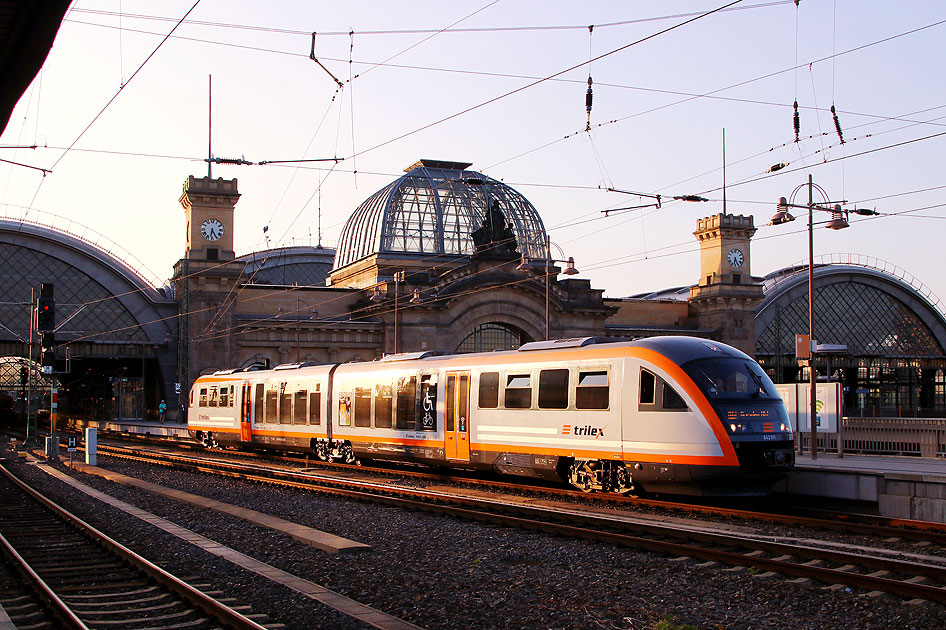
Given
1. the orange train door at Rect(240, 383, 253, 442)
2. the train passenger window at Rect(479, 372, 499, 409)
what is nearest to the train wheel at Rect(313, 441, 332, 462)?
the orange train door at Rect(240, 383, 253, 442)

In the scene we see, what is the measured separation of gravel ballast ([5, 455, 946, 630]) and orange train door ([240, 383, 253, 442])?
19756 mm

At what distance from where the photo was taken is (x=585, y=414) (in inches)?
874

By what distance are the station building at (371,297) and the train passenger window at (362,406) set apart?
3212 centimetres

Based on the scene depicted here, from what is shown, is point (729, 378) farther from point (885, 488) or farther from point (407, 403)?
point (407, 403)

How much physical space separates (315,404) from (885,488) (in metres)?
19.8

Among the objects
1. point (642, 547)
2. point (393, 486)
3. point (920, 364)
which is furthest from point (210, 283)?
point (920, 364)

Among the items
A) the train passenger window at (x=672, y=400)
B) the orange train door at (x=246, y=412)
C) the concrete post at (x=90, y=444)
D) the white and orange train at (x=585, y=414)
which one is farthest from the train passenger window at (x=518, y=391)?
the orange train door at (x=246, y=412)

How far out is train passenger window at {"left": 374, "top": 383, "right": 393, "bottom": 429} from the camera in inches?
1164

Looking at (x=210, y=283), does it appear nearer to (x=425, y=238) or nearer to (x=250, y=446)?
(x=425, y=238)

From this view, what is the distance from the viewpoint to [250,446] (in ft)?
129

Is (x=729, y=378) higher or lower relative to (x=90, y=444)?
higher

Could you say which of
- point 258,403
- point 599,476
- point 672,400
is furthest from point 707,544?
point 258,403

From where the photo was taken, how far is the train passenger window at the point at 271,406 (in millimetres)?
37209

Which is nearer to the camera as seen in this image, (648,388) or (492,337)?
(648,388)
